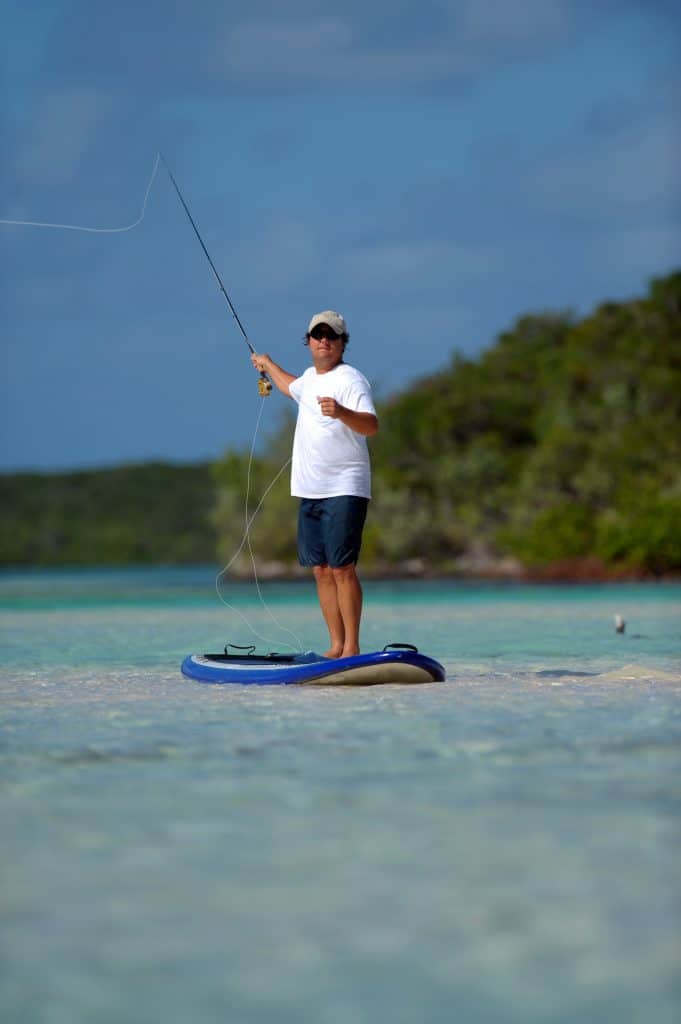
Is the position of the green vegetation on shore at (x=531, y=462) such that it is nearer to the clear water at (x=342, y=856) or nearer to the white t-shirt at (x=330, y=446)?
the white t-shirt at (x=330, y=446)

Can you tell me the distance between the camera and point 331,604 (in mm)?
7777

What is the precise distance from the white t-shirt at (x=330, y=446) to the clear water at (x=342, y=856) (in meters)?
1.05

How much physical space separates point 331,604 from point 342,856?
4107 millimetres

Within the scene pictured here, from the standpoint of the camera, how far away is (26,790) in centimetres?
461

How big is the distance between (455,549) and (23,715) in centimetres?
4490

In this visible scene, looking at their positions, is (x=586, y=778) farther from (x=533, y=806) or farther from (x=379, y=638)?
(x=379, y=638)

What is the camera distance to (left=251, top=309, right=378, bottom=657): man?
7516 mm

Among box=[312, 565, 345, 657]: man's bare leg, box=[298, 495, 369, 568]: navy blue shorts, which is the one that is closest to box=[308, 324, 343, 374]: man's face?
box=[298, 495, 369, 568]: navy blue shorts

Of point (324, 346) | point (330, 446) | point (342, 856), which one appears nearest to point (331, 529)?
point (330, 446)

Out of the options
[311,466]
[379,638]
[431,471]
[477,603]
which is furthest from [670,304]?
[311,466]

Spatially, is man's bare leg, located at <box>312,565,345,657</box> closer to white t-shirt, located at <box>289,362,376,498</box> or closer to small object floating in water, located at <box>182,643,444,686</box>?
small object floating in water, located at <box>182,643,444,686</box>

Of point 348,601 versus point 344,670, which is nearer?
point 344,670

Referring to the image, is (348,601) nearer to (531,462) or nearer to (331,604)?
(331,604)

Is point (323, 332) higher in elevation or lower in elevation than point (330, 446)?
higher
